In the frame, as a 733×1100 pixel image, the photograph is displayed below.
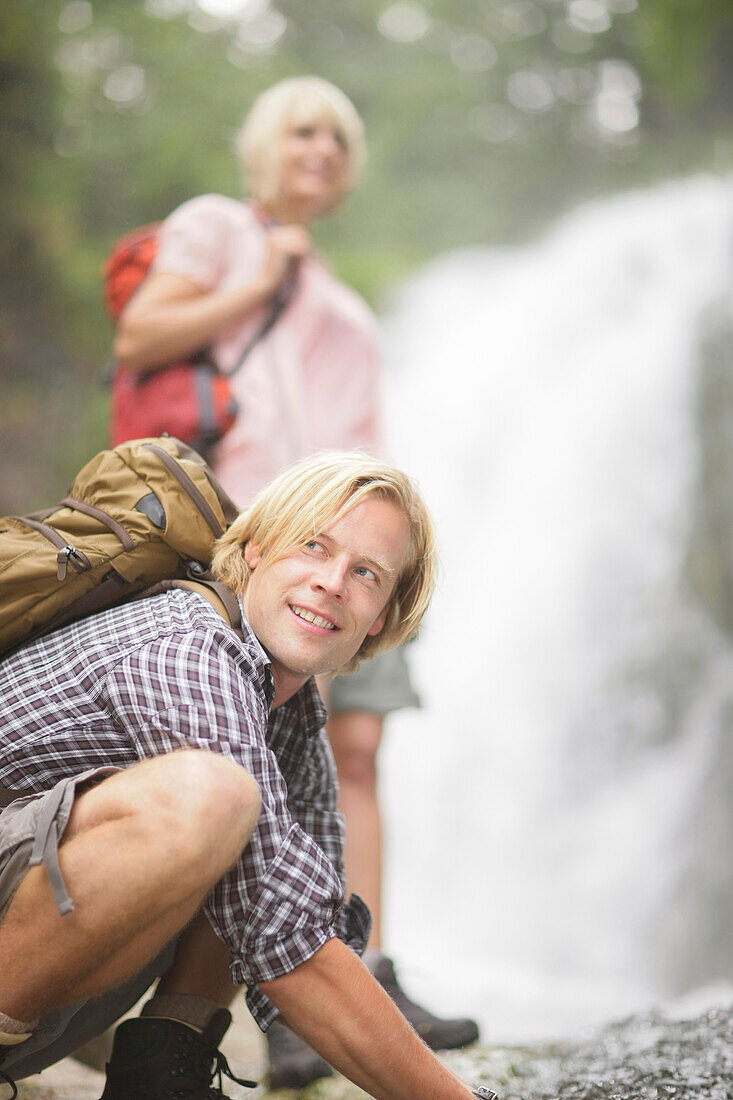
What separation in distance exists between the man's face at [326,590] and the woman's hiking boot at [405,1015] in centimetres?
52

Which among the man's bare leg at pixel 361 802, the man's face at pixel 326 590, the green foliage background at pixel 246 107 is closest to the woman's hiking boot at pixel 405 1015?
the man's bare leg at pixel 361 802

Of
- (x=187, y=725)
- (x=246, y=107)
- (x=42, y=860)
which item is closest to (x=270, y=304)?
(x=187, y=725)

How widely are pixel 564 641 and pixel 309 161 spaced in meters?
3.04

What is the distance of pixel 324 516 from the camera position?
3.65 ft

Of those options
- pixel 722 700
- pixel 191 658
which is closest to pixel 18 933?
pixel 191 658

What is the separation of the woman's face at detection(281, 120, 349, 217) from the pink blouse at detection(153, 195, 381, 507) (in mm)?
137

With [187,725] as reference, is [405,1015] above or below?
below

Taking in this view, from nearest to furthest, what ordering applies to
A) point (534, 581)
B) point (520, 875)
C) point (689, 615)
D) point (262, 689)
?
point (262, 689), point (520, 875), point (689, 615), point (534, 581)

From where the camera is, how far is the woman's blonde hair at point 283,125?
1997 mm

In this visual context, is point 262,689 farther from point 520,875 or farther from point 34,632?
point 520,875

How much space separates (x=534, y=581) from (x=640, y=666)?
0.63 meters

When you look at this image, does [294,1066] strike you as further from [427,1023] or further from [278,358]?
[278,358]

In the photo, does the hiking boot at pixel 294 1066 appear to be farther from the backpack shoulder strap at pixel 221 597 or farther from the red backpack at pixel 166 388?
the red backpack at pixel 166 388

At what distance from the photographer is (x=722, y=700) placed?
13.5ft
